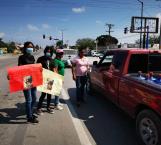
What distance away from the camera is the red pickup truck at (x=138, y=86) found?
15.6 ft

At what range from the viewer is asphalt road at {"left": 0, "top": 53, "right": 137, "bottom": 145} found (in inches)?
214

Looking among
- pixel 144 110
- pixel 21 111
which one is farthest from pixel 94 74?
pixel 144 110

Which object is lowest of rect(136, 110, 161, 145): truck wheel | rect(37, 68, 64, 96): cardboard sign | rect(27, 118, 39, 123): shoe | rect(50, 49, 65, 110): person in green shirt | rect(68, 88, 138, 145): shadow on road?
rect(68, 88, 138, 145): shadow on road

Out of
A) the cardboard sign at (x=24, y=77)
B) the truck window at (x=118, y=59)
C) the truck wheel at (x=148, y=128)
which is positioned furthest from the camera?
the truck window at (x=118, y=59)

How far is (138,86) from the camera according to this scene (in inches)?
208

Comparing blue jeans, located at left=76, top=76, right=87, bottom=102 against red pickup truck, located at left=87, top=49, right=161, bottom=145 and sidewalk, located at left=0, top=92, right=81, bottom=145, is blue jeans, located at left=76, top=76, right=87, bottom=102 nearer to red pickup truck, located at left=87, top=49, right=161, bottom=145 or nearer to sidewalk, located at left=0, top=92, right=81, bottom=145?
red pickup truck, located at left=87, top=49, right=161, bottom=145

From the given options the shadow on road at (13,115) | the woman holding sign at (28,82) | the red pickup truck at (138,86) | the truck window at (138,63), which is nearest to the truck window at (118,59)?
the red pickup truck at (138,86)

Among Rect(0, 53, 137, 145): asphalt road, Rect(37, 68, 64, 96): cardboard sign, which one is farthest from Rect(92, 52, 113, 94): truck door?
Rect(37, 68, 64, 96): cardboard sign

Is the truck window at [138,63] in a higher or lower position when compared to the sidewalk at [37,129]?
higher

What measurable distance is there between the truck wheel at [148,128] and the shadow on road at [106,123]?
0.33 metres

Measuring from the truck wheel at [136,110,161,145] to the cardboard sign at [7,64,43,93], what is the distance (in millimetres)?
2512

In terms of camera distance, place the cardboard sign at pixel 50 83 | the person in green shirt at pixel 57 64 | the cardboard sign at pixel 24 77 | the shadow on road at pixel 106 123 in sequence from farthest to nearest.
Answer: the person in green shirt at pixel 57 64
the cardboard sign at pixel 50 83
the cardboard sign at pixel 24 77
the shadow on road at pixel 106 123

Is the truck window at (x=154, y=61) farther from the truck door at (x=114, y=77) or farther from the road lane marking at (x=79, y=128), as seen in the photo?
the road lane marking at (x=79, y=128)

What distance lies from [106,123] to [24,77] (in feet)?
7.06
